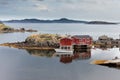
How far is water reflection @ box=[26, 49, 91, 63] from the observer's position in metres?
8.57

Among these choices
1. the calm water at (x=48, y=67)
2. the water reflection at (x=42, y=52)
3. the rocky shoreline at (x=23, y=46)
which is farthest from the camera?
the rocky shoreline at (x=23, y=46)

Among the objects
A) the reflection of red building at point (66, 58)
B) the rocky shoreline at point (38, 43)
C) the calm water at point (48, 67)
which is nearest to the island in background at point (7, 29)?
the rocky shoreline at point (38, 43)

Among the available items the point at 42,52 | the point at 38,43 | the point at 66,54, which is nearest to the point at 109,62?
the point at 66,54

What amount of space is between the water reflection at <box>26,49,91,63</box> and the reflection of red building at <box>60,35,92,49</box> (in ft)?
0.82

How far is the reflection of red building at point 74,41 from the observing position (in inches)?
381

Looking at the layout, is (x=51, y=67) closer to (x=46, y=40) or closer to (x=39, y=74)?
(x=39, y=74)

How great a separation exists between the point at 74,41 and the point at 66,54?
786mm

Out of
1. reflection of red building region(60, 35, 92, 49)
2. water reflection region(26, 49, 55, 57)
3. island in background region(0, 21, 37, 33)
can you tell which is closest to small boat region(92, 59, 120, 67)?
water reflection region(26, 49, 55, 57)

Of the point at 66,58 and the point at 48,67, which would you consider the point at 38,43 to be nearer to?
the point at 66,58

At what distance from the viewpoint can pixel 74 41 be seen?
32.7ft

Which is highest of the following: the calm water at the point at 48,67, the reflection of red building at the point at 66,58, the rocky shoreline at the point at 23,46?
the rocky shoreline at the point at 23,46

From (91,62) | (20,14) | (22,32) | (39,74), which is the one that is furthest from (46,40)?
(39,74)

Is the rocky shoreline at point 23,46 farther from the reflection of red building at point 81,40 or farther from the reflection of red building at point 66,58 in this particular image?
the reflection of red building at point 66,58

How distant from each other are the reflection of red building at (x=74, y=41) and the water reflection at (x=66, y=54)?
251 mm
